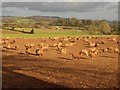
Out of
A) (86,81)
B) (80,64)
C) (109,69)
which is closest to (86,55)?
(80,64)

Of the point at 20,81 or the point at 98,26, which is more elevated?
the point at 98,26

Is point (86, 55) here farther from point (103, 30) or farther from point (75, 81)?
point (103, 30)

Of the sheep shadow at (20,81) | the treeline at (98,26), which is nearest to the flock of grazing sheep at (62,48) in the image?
the sheep shadow at (20,81)

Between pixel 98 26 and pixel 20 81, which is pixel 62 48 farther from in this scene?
pixel 98 26

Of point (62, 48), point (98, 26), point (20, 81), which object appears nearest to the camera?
point (20, 81)

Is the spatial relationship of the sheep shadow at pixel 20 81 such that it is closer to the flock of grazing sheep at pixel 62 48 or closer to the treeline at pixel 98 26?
the flock of grazing sheep at pixel 62 48

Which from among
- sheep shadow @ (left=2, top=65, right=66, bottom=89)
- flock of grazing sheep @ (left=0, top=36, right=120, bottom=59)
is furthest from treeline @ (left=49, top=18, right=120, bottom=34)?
sheep shadow @ (left=2, top=65, right=66, bottom=89)

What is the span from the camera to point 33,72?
1304cm

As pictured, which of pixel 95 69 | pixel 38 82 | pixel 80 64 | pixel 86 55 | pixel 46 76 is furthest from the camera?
→ pixel 86 55

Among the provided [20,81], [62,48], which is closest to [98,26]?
[62,48]

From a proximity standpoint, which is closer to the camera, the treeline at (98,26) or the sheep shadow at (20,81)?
the sheep shadow at (20,81)

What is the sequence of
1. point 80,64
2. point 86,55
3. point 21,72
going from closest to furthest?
point 21,72 < point 80,64 < point 86,55

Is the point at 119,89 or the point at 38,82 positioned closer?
the point at 119,89

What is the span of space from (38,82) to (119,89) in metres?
2.71
